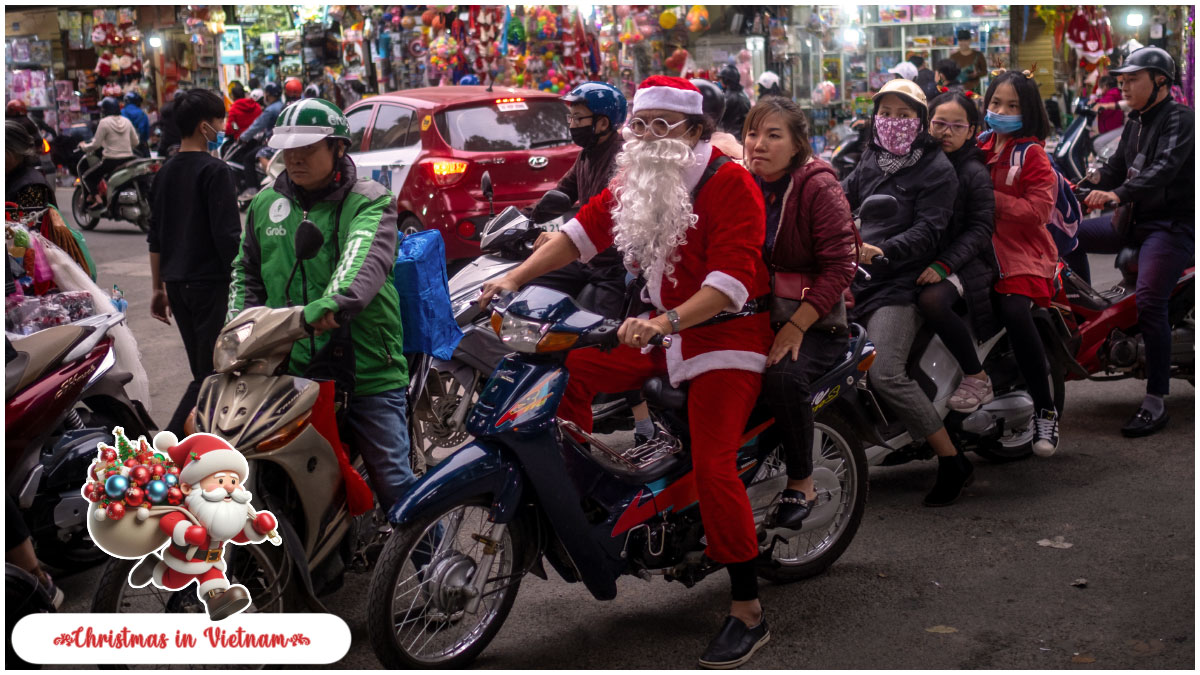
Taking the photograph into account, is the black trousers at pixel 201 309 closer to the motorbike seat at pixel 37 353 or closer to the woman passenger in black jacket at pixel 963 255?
the motorbike seat at pixel 37 353

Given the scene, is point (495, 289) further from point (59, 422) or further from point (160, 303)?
point (160, 303)

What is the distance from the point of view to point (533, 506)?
12.2ft

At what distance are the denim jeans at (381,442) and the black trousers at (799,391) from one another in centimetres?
121

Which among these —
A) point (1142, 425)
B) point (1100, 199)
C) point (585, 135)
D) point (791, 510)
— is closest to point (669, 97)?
point (791, 510)

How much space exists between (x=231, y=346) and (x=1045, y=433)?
11.7ft

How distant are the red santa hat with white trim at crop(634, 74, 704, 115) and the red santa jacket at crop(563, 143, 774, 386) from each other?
134 mm

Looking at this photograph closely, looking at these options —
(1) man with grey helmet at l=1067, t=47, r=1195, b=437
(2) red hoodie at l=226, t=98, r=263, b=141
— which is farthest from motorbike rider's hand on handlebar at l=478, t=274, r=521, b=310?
(2) red hoodie at l=226, t=98, r=263, b=141

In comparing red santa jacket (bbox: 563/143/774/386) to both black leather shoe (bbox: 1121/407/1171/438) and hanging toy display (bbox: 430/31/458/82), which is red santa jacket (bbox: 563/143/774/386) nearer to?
black leather shoe (bbox: 1121/407/1171/438)

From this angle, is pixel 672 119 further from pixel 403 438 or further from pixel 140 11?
pixel 140 11

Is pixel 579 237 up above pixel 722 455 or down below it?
above

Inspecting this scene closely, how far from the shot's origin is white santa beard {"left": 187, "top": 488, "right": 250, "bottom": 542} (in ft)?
9.95

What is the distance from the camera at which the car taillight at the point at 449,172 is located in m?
10.5

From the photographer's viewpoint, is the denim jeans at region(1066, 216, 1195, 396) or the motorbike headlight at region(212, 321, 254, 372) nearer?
the motorbike headlight at region(212, 321, 254, 372)

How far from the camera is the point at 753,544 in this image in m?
3.80
